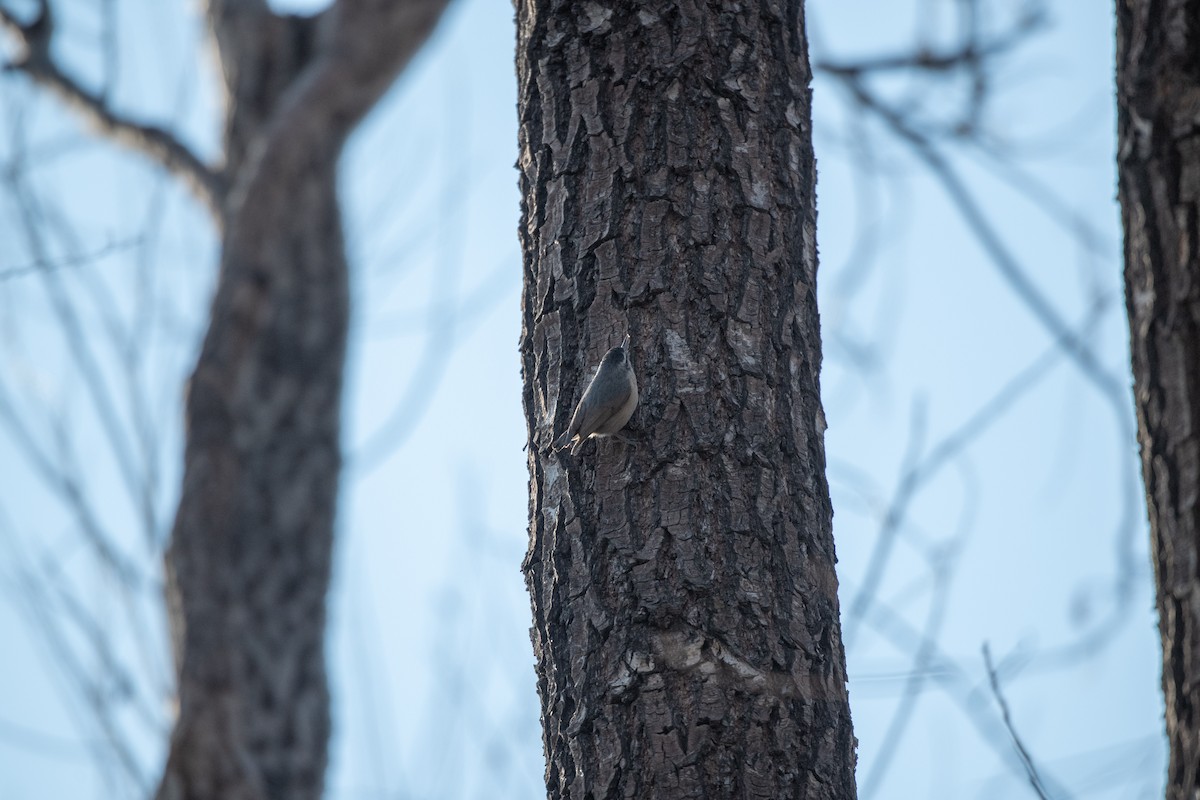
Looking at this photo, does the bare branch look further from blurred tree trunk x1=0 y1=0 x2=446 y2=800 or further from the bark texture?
the bark texture

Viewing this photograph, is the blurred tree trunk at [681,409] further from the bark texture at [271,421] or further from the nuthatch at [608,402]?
the bark texture at [271,421]

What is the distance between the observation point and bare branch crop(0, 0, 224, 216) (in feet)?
18.2

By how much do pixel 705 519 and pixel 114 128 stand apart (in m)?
4.67

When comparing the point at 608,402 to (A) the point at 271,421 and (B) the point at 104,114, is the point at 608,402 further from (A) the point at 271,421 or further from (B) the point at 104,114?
(B) the point at 104,114

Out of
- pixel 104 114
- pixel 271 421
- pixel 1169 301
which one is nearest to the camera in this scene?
pixel 1169 301

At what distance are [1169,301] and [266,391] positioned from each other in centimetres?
343

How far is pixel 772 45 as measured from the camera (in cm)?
222

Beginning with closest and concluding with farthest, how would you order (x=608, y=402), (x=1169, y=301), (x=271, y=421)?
(x=608, y=402) < (x=1169, y=301) < (x=271, y=421)

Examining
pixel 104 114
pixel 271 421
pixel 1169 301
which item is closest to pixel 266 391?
pixel 271 421

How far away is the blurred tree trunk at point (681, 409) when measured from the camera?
186 centimetres

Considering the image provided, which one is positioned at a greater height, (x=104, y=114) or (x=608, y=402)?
(x=104, y=114)

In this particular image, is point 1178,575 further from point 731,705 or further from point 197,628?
point 197,628

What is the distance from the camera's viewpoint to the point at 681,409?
203 centimetres

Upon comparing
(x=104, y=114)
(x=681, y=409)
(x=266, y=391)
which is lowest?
(x=681, y=409)
